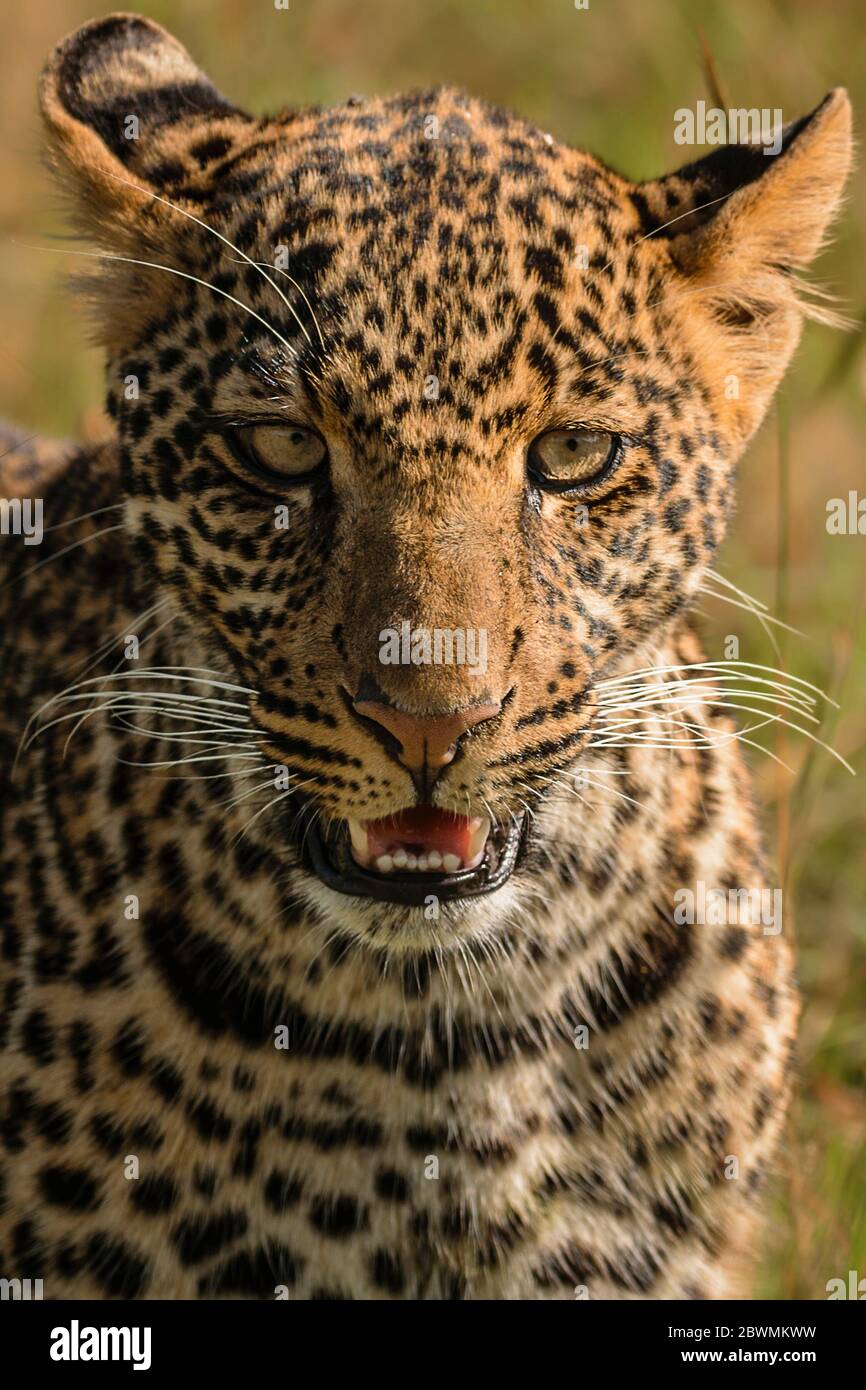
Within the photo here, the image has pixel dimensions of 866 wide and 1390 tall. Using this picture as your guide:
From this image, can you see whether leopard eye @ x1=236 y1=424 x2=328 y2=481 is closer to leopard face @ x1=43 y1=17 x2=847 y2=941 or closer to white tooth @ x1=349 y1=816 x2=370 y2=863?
leopard face @ x1=43 y1=17 x2=847 y2=941

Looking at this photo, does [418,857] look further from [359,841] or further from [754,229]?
[754,229]

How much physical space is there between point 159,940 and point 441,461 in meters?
1.49

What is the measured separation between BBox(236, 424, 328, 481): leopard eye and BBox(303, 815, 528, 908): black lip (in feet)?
2.70

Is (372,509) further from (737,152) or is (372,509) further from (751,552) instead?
(751,552)

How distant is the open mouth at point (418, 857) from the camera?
4746 millimetres

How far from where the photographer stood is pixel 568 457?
Result: 4.82 m

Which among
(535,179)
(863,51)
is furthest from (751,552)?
(535,179)

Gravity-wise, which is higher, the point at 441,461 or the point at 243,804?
the point at 441,461

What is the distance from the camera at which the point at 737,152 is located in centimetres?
530

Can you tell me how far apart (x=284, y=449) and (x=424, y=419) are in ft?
1.21

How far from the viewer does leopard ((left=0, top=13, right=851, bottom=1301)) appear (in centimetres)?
A: 464

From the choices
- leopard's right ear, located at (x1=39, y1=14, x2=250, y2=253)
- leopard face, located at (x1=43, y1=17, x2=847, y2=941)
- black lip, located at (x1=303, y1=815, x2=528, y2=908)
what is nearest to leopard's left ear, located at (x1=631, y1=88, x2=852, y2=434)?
leopard face, located at (x1=43, y1=17, x2=847, y2=941)

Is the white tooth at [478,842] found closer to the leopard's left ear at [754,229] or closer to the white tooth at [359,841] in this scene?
the white tooth at [359,841]
